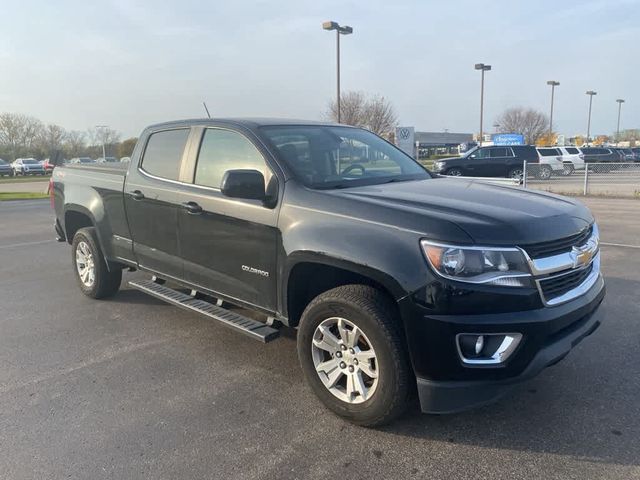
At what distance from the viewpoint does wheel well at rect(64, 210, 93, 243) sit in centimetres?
598

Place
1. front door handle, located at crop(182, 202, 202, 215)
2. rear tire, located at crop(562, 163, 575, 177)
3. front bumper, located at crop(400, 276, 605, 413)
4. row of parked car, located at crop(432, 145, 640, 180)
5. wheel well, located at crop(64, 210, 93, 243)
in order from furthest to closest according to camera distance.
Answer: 1. rear tire, located at crop(562, 163, 575, 177)
2. row of parked car, located at crop(432, 145, 640, 180)
3. wheel well, located at crop(64, 210, 93, 243)
4. front door handle, located at crop(182, 202, 202, 215)
5. front bumper, located at crop(400, 276, 605, 413)

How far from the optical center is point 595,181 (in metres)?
20.2

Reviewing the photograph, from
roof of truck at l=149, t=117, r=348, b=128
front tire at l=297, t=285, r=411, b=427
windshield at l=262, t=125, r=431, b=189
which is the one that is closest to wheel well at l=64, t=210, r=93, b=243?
roof of truck at l=149, t=117, r=348, b=128

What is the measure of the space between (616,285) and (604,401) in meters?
3.14

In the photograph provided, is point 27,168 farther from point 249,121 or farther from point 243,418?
point 243,418

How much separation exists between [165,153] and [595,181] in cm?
1958

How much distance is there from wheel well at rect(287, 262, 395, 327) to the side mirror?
0.58 m

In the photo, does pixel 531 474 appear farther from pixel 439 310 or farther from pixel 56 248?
pixel 56 248

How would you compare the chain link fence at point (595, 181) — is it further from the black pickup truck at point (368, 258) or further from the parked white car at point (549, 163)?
the black pickup truck at point (368, 258)

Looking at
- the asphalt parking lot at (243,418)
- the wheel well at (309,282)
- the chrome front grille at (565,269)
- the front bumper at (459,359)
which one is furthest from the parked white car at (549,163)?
the front bumper at (459,359)

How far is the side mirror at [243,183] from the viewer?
133 inches

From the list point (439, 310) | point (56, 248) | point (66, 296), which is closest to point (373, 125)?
point (56, 248)

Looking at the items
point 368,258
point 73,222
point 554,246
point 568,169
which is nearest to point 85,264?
point 73,222

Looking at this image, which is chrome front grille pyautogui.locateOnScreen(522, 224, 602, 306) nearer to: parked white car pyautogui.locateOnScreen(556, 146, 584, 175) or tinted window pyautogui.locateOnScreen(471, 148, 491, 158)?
tinted window pyautogui.locateOnScreen(471, 148, 491, 158)
